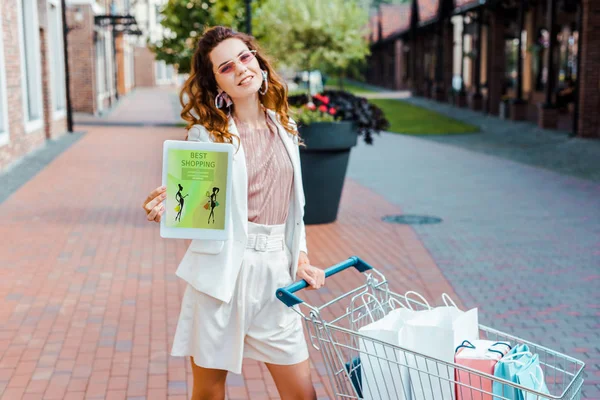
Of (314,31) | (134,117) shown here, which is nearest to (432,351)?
(134,117)

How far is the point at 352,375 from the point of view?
9.04 feet

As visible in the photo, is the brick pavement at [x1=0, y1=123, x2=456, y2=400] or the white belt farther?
the brick pavement at [x1=0, y1=123, x2=456, y2=400]

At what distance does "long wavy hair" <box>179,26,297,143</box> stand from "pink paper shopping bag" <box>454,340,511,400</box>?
104 cm

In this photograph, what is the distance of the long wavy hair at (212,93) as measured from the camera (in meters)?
2.90

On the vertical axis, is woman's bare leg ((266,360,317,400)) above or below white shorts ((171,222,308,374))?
below

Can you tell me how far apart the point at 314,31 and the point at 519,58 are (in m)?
16.0

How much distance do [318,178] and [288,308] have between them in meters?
5.84

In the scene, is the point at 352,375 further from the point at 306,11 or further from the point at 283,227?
the point at 306,11

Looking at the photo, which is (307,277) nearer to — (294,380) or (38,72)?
(294,380)

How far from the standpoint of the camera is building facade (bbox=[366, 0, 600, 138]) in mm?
19906

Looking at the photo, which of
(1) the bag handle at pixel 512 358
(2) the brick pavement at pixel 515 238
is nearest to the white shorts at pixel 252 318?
(1) the bag handle at pixel 512 358

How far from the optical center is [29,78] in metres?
17.6

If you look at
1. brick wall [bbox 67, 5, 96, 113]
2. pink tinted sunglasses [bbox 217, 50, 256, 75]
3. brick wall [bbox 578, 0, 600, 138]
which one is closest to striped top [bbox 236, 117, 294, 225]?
pink tinted sunglasses [bbox 217, 50, 256, 75]

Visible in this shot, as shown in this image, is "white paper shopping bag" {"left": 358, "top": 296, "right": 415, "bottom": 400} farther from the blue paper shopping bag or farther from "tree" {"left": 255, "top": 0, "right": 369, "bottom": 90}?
"tree" {"left": 255, "top": 0, "right": 369, "bottom": 90}
